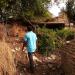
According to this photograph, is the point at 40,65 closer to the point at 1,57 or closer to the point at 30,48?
the point at 30,48

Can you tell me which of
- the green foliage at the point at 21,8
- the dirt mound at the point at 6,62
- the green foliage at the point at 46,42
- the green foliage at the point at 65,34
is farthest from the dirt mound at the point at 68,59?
the green foliage at the point at 21,8

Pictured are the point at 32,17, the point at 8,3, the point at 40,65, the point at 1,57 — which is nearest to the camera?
the point at 1,57

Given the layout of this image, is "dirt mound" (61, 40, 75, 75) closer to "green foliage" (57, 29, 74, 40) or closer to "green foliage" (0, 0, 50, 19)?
"green foliage" (57, 29, 74, 40)

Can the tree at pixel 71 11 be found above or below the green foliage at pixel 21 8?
below

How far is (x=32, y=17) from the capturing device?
69.6ft

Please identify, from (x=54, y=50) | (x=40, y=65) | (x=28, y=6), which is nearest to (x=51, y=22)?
(x=28, y=6)

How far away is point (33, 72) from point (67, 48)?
5.89 feet

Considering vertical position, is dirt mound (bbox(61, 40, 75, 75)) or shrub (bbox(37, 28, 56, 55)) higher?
dirt mound (bbox(61, 40, 75, 75))

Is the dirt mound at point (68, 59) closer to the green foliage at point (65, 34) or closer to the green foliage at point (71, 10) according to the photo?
the green foliage at point (65, 34)

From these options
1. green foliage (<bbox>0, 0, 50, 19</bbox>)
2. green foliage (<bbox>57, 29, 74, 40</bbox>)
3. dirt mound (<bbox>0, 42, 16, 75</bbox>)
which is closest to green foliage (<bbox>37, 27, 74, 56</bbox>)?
green foliage (<bbox>57, 29, 74, 40</bbox>)

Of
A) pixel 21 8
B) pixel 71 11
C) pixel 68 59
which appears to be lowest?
pixel 71 11

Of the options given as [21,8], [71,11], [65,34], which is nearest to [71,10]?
[71,11]

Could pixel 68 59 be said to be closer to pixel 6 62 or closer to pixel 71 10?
pixel 6 62

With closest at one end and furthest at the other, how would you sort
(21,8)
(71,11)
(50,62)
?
(50,62) → (21,8) → (71,11)
